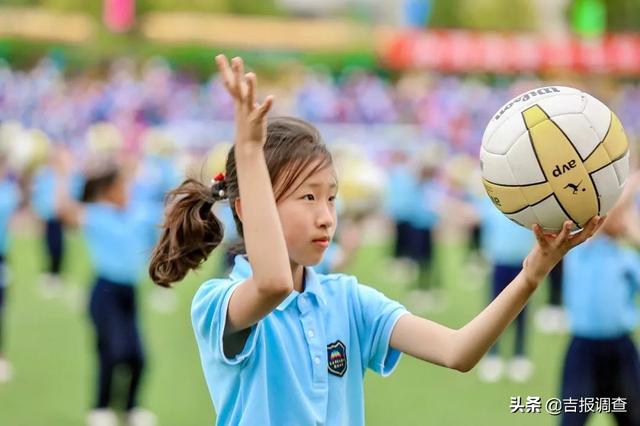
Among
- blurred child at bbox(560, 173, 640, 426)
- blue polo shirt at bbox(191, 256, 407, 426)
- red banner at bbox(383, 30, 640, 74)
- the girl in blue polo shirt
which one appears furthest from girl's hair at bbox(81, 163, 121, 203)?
red banner at bbox(383, 30, 640, 74)

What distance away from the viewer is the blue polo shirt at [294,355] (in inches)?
103

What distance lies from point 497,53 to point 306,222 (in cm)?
3606

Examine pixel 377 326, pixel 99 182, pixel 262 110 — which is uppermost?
pixel 99 182

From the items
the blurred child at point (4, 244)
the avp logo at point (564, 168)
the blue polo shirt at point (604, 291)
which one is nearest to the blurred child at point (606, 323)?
the blue polo shirt at point (604, 291)

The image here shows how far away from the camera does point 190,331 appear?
389 inches

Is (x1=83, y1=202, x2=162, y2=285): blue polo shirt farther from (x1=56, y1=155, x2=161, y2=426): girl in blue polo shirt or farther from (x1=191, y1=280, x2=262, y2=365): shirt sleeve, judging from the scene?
(x1=191, y1=280, x2=262, y2=365): shirt sleeve

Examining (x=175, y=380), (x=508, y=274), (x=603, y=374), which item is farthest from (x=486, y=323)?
(x=508, y=274)

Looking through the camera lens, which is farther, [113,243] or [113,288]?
[113,243]

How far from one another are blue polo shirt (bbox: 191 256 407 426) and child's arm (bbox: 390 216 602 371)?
0.20 ft

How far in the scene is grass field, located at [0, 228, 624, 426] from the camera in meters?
6.98

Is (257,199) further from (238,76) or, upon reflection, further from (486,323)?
(486,323)

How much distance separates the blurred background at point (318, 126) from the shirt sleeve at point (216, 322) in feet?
8.98

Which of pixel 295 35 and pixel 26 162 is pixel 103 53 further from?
pixel 26 162

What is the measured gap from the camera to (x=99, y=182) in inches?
279
